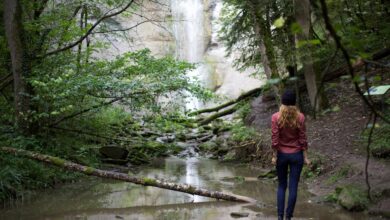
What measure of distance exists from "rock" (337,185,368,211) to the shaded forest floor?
0.16 m

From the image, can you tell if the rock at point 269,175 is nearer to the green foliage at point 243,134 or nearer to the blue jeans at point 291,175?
the green foliage at point 243,134

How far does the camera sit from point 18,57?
10.4 meters

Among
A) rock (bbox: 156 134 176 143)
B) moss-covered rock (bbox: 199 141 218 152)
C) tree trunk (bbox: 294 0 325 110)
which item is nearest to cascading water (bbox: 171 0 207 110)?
rock (bbox: 156 134 176 143)

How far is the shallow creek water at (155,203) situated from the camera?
700 centimetres

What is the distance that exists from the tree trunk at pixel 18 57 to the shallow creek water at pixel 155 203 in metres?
2.24

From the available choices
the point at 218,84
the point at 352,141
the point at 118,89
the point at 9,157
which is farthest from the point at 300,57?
the point at 218,84

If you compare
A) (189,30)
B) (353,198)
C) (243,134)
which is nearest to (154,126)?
(243,134)

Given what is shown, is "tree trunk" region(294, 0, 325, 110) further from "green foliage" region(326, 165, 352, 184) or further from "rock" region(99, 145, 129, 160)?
"rock" region(99, 145, 129, 160)

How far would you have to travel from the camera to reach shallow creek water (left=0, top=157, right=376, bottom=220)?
7.00 m

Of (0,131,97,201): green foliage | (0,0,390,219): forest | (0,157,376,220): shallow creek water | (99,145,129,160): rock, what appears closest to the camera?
(0,157,376,220): shallow creek water

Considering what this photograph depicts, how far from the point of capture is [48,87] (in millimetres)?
9594

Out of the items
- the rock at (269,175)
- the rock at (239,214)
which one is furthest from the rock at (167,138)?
the rock at (239,214)

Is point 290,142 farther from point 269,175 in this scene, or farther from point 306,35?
point 306,35

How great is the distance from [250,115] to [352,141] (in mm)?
7081
